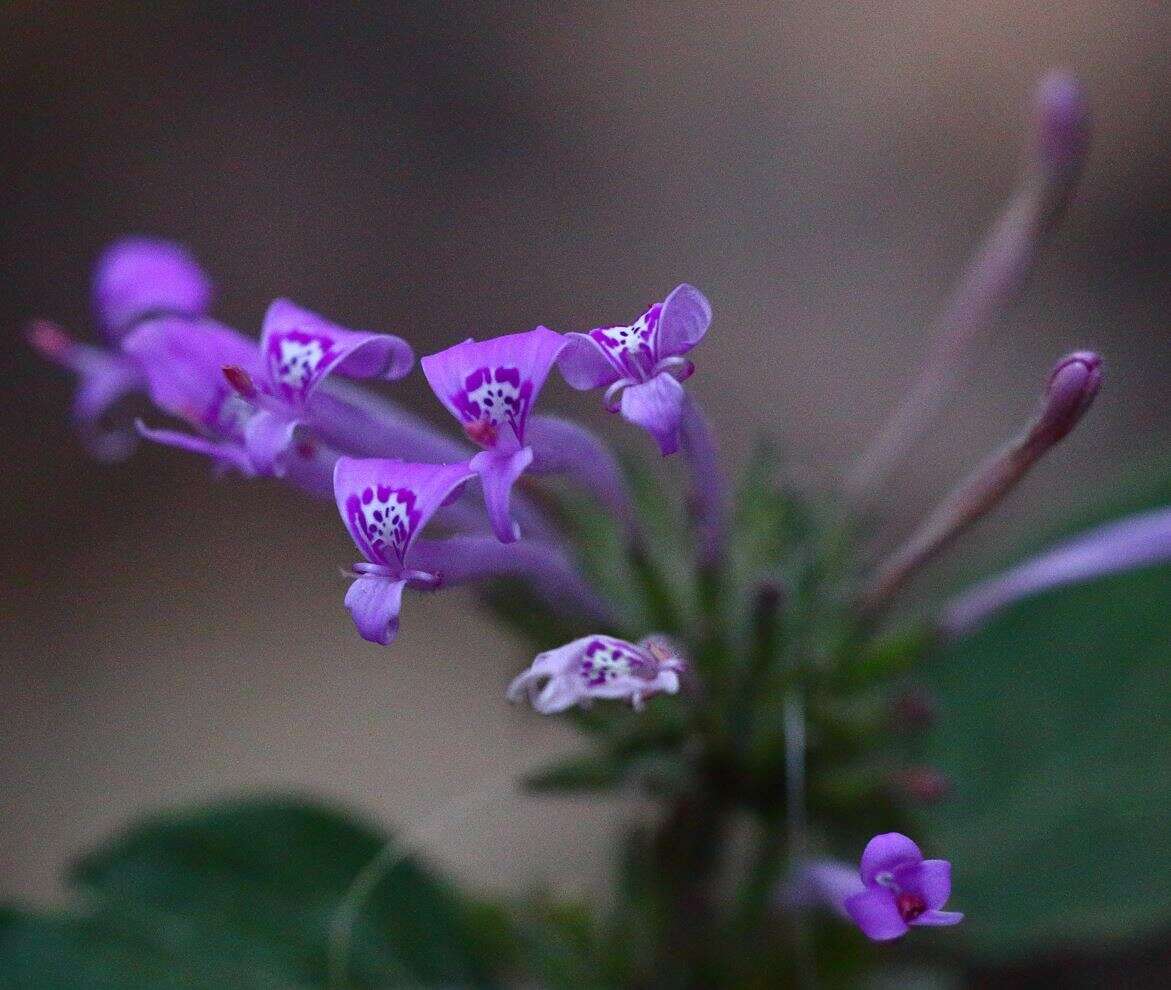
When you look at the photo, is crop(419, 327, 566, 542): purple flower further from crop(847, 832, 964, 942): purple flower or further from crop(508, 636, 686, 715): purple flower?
crop(847, 832, 964, 942): purple flower

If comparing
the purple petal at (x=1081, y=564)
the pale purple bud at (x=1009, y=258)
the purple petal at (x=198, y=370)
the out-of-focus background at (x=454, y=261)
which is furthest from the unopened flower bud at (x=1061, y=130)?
the out-of-focus background at (x=454, y=261)

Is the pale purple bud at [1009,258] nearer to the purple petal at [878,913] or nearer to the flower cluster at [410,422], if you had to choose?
the flower cluster at [410,422]

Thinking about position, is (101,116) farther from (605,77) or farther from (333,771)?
(333,771)

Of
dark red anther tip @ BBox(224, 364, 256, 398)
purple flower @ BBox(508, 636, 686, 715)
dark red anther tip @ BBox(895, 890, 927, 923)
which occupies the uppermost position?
dark red anther tip @ BBox(224, 364, 256, 398)

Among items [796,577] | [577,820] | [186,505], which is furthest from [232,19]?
[796,577]

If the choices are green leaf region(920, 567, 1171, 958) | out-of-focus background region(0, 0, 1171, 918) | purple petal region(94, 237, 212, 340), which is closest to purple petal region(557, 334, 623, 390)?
purple petal region(94, 237, 212, 340)

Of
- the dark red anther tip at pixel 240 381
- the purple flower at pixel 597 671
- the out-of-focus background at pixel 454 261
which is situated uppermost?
the out-of-focus background at pixel 454 261
